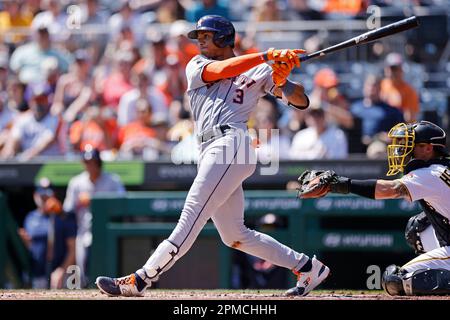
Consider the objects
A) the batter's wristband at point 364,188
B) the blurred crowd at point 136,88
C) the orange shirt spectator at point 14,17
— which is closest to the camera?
the batter's wristband at point 364,188

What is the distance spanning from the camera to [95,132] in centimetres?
1223

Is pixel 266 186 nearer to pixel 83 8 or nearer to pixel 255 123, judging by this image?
pixel 255 123

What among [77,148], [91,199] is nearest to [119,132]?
[77,148]

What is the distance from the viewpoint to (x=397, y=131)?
6938 millimetres

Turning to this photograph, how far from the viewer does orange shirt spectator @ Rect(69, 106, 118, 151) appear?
12.2 meters

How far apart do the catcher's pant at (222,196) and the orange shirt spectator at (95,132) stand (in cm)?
536

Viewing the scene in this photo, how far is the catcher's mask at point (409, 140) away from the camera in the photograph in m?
6.88

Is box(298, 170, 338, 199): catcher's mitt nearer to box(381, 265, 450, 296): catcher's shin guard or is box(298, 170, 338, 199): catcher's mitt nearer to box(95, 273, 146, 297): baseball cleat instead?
box(381, 265, 450, 296): catcher's shin guard

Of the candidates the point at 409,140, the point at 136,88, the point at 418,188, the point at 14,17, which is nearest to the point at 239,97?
the point at 409,140

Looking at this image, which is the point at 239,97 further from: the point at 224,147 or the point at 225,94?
the point at 224,147

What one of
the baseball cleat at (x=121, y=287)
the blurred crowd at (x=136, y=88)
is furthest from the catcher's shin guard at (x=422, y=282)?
the blurred crowd at (x=136, y=88)

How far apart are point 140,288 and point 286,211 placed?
150 inches

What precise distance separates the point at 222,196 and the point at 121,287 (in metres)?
0.86

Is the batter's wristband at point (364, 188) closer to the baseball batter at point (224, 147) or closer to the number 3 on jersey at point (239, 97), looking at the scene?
the baseball batter at point (224, 147)
